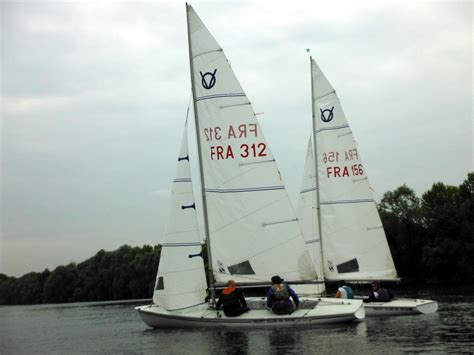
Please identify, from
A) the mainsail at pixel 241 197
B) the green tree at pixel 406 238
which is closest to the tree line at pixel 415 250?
the green tree at pixel 406 238

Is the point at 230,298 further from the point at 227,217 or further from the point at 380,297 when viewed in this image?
the point at 380,297

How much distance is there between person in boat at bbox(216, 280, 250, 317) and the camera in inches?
742

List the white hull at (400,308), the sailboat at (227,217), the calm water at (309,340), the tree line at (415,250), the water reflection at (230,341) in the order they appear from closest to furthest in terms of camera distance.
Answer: the calm water at (309,340) < the water reflection at (230,341) < the sailboat at (227,217) < the white hull at (400,308) < the tree line at (415,250)

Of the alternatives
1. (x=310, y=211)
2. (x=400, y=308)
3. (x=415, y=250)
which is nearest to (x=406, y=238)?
(x=415, y=250)

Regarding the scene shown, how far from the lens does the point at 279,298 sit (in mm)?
18516

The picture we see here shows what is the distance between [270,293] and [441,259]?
40.2 meters

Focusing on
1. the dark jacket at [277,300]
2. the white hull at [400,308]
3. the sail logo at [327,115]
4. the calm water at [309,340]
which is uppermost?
the sail logo at [327,115]

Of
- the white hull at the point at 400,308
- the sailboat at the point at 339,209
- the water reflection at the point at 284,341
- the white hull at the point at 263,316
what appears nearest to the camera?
the water reflection at the point at 284,341

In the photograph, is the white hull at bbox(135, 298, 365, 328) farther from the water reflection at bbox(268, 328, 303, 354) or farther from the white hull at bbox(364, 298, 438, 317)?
the white hull at bbox(364, 298, 438, 317)

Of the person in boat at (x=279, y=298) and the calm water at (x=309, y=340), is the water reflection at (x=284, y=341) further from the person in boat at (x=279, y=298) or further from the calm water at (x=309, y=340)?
the person in boat at (x=279, y=298)

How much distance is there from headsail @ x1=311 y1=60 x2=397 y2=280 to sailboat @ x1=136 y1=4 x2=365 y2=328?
538 centimetres

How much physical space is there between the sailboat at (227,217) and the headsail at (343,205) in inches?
212

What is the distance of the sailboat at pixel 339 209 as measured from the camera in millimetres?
25344

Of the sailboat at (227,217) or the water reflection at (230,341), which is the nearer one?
the water reflection at (230,341)
